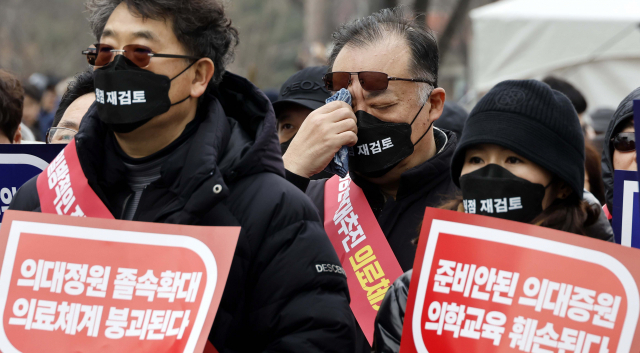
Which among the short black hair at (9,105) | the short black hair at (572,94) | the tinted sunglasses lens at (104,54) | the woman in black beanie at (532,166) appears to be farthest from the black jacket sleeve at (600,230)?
the short black hair at (572,94)

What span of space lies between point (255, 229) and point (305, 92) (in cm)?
219

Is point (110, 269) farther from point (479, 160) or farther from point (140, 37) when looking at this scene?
point (479, 160)

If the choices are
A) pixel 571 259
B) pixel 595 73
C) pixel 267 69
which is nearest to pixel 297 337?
pixel 571 259

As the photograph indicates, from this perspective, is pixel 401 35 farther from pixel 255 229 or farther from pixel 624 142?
pixel 255 229

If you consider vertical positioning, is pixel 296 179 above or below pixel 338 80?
below

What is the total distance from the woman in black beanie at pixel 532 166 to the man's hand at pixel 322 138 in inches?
32.2

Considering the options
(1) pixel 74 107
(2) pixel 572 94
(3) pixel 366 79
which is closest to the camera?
(3) pixel 366 79

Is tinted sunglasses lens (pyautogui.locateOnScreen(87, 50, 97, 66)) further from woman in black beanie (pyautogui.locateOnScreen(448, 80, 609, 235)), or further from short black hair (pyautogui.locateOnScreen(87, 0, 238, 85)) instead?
woman in black beanie (pyautogui.locateOnScreen(448, 80, 609, 235))

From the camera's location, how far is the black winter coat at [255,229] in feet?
7.65

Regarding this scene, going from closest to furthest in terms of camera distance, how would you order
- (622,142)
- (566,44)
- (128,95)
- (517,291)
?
(517,291) < (128,95) < (622,142) < (566,44)

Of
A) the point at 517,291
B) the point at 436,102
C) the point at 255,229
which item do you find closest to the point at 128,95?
the point at 255,229

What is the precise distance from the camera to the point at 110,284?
7.30ft

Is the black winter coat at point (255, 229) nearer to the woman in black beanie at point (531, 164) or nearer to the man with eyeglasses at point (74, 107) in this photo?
the woman in black beanie at point (531, 164)

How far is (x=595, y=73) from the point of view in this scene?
988 centimetres
